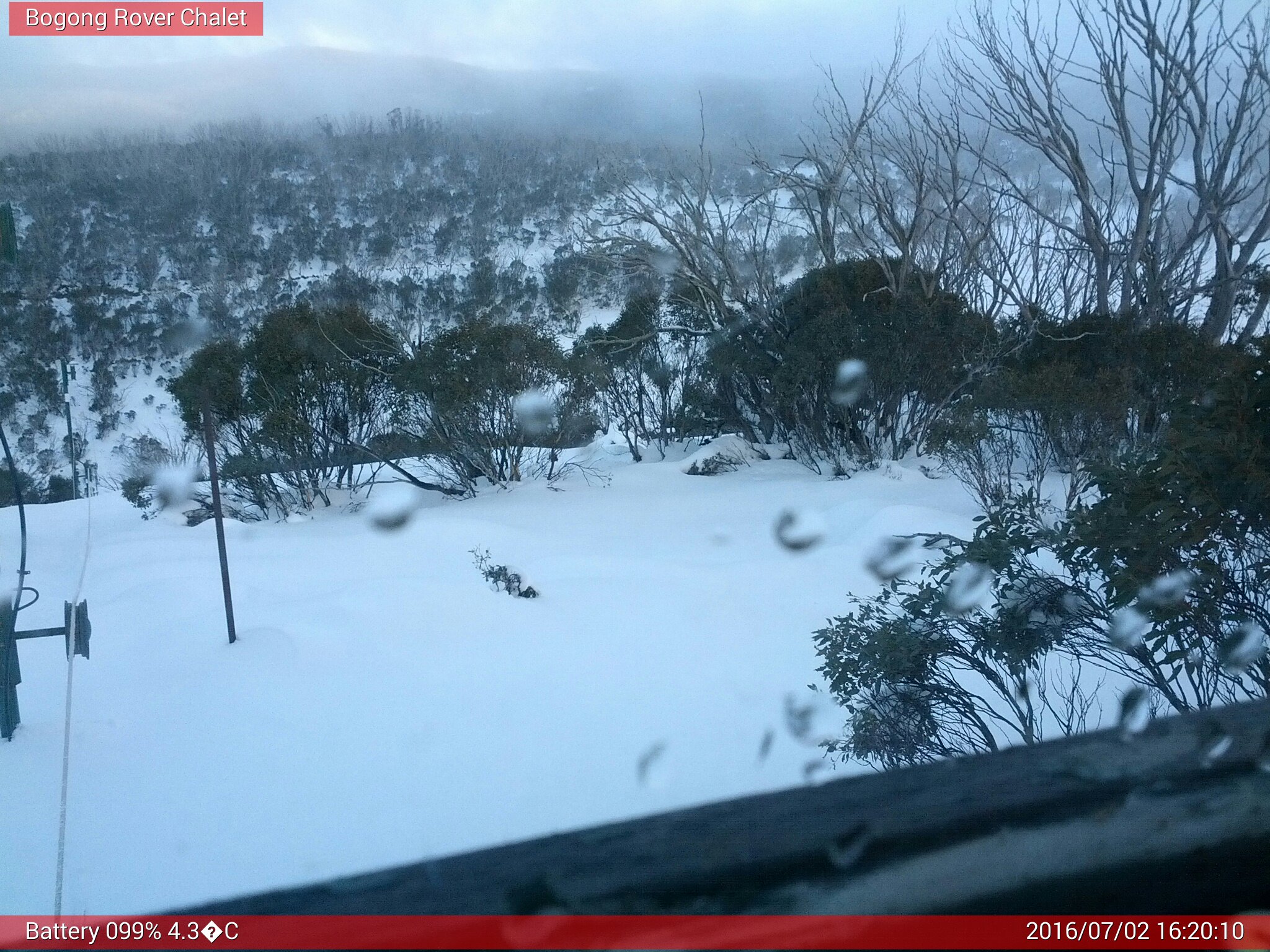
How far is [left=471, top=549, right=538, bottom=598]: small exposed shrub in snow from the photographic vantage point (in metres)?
6.86

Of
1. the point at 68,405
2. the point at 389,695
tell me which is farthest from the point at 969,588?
the point at 68,405

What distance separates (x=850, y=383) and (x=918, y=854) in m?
10.9

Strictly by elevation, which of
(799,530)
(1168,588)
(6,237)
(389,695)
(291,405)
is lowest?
(799,530)

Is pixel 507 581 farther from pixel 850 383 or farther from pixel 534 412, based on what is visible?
pixel 850 383

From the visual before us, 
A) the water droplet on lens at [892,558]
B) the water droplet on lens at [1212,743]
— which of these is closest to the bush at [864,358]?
the water droplet on lens at [892,558]

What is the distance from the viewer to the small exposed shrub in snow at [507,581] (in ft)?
22.5

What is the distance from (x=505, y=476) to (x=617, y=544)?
368cm

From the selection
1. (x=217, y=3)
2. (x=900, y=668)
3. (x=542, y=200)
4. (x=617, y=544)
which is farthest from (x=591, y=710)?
(x=542, y=200)

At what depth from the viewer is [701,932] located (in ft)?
2.65

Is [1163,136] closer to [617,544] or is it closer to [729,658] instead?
[617,544]

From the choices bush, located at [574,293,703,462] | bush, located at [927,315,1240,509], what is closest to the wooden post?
bush, located at [574,293,703,462]

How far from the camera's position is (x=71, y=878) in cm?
313

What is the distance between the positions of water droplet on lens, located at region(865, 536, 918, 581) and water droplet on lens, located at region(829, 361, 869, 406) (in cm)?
395

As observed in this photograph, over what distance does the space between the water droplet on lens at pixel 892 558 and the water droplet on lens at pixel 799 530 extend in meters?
0.84
